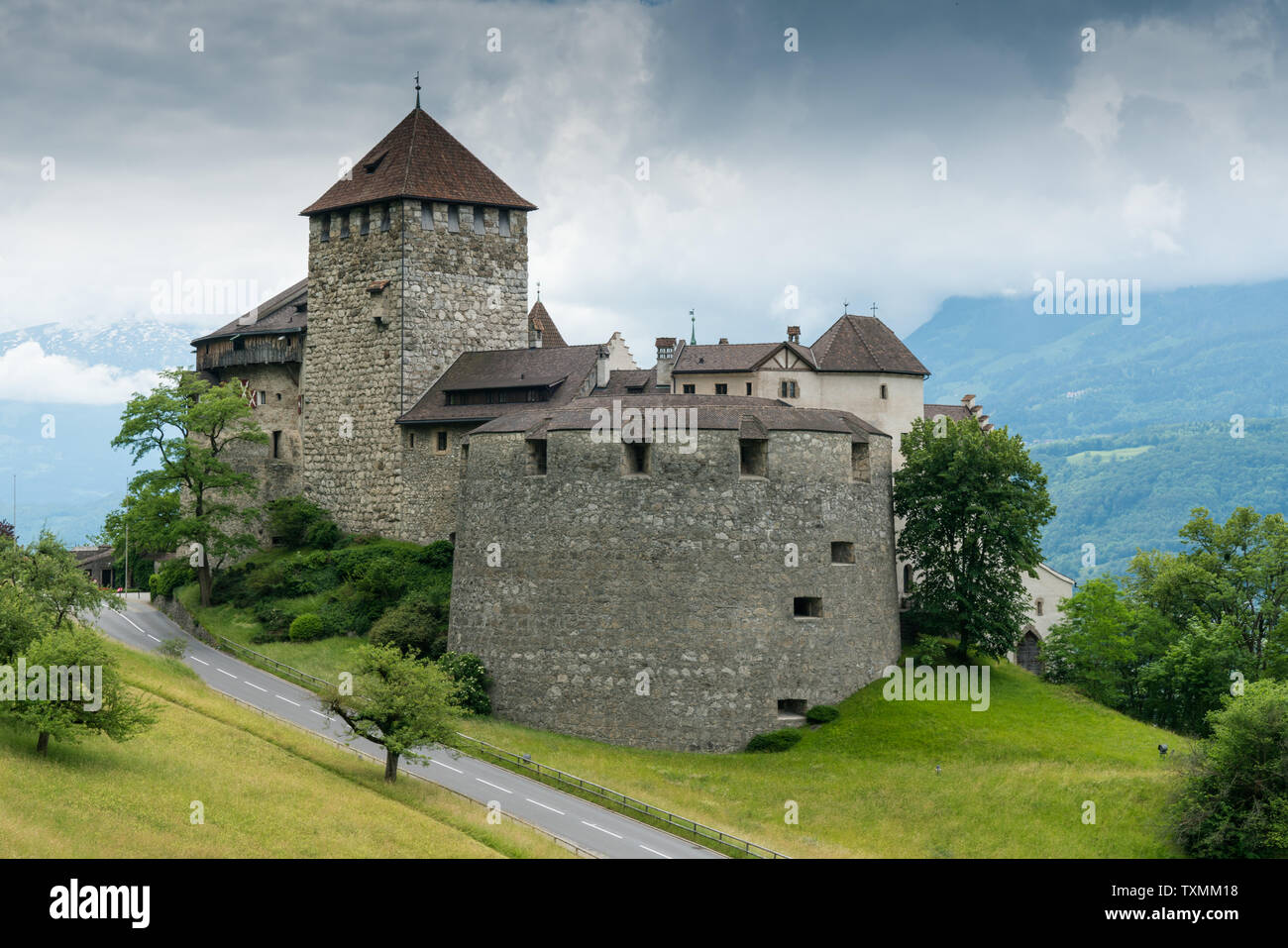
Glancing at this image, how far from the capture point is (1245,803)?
153 ft

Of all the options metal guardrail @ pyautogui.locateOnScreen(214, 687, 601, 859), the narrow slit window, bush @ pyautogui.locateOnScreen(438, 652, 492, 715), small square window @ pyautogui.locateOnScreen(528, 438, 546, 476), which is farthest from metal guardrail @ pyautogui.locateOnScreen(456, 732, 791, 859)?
the narrow slit window

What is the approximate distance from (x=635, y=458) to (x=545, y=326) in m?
35.4

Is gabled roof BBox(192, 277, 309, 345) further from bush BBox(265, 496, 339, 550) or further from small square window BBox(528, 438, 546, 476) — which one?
small square window BBox(528, 438, 546, 476)

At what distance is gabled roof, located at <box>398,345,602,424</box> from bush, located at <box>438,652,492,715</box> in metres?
13.1

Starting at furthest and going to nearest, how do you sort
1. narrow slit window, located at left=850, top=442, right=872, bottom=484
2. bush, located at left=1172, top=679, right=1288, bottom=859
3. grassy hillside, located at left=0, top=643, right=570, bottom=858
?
narrow slit window, located at left=850, top=442, right=872, bottom=484 < bush, located at left=1172, top=679, right=1288, bottom=859 < grassy hillside, located at left=0, top=643, right=570, bottom=858

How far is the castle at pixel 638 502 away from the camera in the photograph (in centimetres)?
5903

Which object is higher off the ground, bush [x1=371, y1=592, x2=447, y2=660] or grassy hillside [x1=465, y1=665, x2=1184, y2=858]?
bush [x1=371, y1=592, x2=447, y2=660]

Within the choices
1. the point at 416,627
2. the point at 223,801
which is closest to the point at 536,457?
the point at 416,627

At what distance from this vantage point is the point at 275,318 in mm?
83375

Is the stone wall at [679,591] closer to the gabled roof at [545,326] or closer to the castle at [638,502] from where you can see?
the castle at [638,502]

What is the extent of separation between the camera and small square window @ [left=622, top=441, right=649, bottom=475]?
6000 centimetres

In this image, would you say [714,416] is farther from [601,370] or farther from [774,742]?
[774,742]

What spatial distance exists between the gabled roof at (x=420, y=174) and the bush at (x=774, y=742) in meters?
32.9

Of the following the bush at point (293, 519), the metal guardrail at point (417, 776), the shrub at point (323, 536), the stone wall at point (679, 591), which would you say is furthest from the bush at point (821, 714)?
the bush at point (293, 519)
